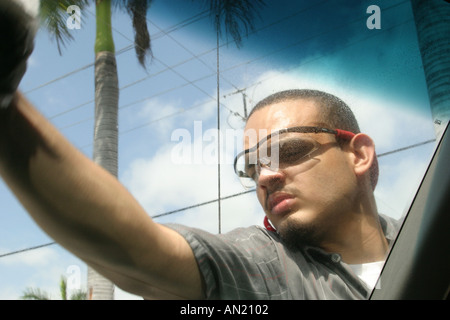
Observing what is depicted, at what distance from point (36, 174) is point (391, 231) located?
1.03m

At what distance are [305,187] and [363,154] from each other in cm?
23

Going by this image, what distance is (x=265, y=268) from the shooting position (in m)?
1.30

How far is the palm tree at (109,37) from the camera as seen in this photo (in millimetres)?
1270

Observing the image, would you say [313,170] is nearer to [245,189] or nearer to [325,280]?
[245,189]

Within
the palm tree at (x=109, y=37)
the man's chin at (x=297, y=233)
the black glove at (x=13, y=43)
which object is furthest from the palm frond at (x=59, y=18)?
the man's chin at (x=297, y=233)

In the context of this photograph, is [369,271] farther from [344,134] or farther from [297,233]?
[344,134]

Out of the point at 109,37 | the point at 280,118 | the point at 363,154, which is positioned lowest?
the point at 363,154

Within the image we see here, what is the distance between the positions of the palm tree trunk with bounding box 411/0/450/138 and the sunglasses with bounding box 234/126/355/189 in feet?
1.40

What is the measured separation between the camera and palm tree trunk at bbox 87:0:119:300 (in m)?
1.25

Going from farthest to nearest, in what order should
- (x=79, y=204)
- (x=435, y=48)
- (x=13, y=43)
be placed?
1. (x=435, y=48)
2. (x=79, y=204)
3. (x=13, y=43)

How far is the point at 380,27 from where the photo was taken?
141 cm

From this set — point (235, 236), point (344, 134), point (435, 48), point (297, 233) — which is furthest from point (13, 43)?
point (435, 48)

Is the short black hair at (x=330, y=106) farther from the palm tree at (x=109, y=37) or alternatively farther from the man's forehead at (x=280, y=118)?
the palm tree at (x=109, y=37)

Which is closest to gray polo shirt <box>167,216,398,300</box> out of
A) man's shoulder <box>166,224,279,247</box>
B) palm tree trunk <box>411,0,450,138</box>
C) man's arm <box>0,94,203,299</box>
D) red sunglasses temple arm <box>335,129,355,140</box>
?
man's shoulder <box>166,224,279,247</box>
